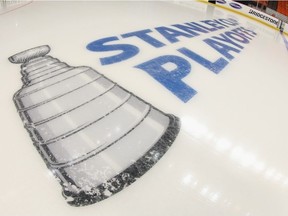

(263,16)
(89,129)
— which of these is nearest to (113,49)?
(89,129)

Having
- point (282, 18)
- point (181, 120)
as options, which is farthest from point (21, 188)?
point (282, 18)

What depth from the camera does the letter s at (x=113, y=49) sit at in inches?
63.2

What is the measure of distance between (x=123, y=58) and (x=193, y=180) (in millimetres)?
959

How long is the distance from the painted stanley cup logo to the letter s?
0.75 feet

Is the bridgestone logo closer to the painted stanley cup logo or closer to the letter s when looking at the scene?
the letter s

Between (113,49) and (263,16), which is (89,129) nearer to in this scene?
(113,49)

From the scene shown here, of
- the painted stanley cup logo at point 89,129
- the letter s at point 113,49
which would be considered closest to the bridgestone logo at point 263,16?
the letter s at point 113,49

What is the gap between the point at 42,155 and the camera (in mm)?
893

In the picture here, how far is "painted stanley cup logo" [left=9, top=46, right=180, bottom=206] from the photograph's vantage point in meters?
0.84

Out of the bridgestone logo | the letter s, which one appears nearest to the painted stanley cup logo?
the letter s

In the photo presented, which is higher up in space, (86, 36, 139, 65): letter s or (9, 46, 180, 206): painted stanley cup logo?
(86, 36, 139, 65): letter s

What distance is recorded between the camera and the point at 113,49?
176 cm

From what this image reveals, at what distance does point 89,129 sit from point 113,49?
885 millimetres

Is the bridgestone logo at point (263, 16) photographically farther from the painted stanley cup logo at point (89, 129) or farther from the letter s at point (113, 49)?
the painted stanley cup logo at point (89, 129)
